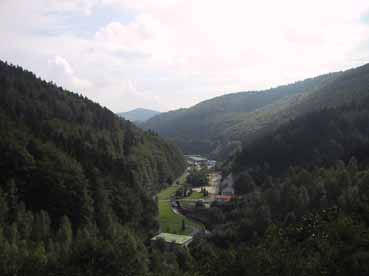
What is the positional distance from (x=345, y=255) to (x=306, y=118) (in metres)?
112

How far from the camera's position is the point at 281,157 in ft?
374

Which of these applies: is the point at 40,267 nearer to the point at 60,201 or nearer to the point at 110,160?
the point at 60,201

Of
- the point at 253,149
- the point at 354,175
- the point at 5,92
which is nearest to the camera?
the point at 354,175

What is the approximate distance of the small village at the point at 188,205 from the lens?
69.1 meters

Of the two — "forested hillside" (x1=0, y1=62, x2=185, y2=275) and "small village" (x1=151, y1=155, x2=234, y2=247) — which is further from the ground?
"forested hillside" (x1=0, y1=62, x2=185, y2=275)

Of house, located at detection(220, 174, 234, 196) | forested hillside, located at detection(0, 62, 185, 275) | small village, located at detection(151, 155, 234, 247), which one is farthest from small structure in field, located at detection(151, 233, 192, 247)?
house, located at detection(220, 174, 234, 196)

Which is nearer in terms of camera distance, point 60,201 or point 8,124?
point 60,201

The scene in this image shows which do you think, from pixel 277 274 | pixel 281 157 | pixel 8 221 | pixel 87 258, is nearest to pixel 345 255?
pixel 277 274

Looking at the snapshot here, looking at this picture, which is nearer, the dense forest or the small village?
the dense forest

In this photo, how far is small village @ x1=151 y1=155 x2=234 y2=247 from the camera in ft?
227

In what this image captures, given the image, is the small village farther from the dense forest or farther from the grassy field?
the dense forest

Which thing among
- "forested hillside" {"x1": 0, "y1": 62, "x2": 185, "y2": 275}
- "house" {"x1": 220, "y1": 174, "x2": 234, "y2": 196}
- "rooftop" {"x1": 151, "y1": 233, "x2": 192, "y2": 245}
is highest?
"forested hillside" {"x1": 0, "y1": 62, "x2": 185, "y2": 275}

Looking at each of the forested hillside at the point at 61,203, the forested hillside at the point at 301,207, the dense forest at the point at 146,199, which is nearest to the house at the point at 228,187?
the forested hillside at the point at 301,207

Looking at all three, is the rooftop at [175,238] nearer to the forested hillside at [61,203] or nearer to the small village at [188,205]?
the small village at [188,205]
